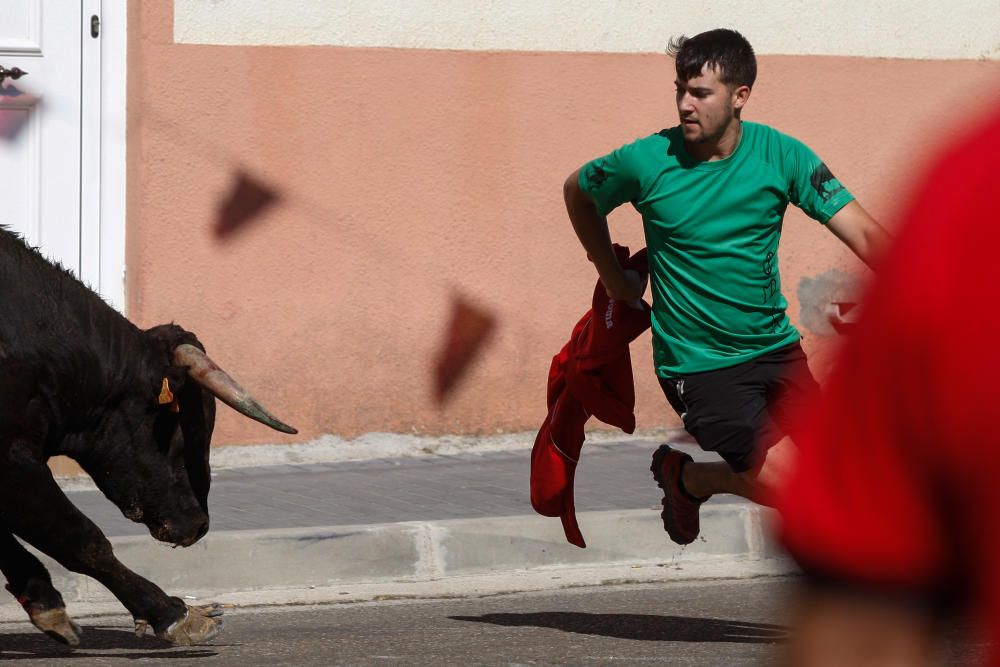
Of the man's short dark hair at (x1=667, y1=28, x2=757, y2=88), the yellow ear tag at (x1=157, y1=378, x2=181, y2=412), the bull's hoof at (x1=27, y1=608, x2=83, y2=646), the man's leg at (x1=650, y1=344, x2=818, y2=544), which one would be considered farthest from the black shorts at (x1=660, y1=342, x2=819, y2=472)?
the bull's hoof at (x1=27, y1=608, x2=83, y2=646)

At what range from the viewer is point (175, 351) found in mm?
5398

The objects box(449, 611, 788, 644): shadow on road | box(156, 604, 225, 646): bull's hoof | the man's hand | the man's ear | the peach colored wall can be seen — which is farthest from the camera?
the peach colored wall

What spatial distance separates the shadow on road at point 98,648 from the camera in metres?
5.30

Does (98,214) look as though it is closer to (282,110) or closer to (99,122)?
(99,122)

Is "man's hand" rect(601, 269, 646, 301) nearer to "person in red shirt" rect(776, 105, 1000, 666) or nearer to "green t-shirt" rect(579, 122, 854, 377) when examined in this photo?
"green t-shirt" rect(579, 122, 854, 377)

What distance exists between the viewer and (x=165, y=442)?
5414 mm

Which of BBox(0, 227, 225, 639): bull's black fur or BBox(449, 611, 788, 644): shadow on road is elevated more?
BBox(0, 227, 225, 639): bull's black fur

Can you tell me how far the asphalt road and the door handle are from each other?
3480mm

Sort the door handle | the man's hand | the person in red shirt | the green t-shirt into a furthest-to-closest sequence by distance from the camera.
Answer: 1. the door handle
2. the man's hand
3. the green t-shirt
4. the person in red shirt

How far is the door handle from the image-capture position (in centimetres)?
856

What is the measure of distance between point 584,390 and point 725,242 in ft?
2.61

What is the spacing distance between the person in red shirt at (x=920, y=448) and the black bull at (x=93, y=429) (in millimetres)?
3975

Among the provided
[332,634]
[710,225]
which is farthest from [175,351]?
[710,225]

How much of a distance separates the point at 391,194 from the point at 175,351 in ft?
12.6
